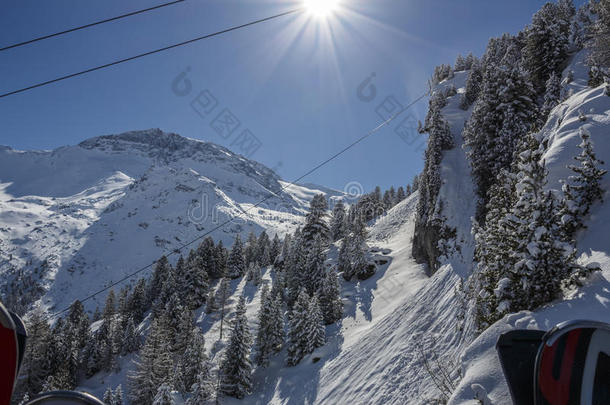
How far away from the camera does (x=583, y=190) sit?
21.9 ft

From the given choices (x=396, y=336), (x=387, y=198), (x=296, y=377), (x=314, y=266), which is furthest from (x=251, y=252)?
(x=396, y=336)

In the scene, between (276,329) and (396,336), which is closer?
(396,336)

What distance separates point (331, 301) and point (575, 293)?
97.7ft

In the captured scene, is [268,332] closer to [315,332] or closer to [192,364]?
[315,332]

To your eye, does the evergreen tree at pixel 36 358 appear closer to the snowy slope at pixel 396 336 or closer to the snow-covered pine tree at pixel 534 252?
the snowy slope at pixel 396 336

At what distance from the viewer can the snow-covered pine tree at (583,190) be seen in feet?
21.6

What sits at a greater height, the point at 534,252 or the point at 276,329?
the point at 534,252

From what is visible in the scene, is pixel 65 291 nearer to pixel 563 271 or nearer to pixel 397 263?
pixel 397 263

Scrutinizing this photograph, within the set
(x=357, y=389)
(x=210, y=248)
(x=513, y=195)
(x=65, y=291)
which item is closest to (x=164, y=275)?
(x=210, y=248)

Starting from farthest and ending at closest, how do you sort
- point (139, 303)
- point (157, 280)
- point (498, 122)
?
point (157, 280) < point (139, 303) < point (498, 122)

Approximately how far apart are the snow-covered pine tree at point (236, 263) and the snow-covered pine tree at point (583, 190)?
210 feet

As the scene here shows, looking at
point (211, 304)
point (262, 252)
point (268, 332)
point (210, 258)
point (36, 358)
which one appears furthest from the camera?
point (262, 252)

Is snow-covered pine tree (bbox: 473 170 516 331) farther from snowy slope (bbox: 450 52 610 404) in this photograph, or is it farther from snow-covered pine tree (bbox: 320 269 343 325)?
snow-covered pine tree (bbox: 320 269 343 325)

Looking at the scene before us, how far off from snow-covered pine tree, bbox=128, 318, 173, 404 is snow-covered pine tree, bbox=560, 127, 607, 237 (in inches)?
1443
